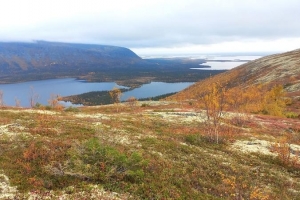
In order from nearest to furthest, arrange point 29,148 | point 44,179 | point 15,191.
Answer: point 15,191 < point 44,179 < point 29,148

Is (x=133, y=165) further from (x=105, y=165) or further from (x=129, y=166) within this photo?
(x=105, y=165)

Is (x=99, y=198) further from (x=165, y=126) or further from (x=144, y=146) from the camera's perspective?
(x=165, y=126)

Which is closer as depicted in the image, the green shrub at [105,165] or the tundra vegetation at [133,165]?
the tundra vegetation at [133,165]

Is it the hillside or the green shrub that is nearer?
the hillside

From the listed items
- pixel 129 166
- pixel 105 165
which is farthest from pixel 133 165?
pixel 105 165

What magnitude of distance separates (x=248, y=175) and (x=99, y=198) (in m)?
12.2

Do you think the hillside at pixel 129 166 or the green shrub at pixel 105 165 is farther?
the green shrub at pixel 105 165

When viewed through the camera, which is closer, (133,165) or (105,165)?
(105,165)

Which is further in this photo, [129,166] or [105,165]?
[129,166]

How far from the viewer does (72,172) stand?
50.8ft

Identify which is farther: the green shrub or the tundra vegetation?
the green shrub

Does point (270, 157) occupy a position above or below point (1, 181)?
below

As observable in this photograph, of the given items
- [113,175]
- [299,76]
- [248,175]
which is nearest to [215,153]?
[248,175]

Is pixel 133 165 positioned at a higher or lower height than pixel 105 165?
lower
